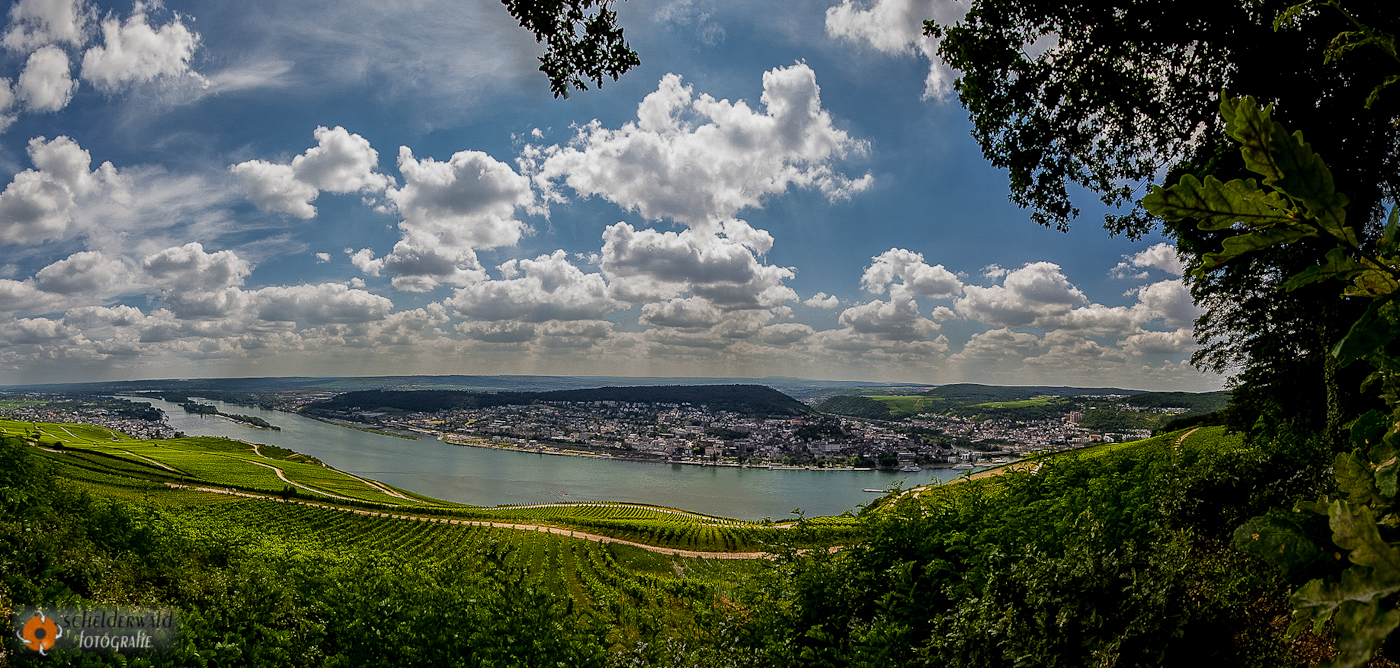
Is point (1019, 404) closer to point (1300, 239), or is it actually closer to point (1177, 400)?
point (1177, 400)

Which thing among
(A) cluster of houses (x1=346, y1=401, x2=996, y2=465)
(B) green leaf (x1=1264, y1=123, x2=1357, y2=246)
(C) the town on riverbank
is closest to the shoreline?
(C) the town on riverbank

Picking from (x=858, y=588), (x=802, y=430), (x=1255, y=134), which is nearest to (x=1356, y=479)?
(x=1255, y=134)

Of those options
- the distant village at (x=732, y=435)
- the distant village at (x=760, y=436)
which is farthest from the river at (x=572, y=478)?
the distant village at (x=760, y=436)

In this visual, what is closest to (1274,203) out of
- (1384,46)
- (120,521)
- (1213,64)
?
(1384,46)

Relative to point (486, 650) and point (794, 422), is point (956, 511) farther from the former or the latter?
point (794, 422)

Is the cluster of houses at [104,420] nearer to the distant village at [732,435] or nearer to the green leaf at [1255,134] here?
the distant village at [732,435]
